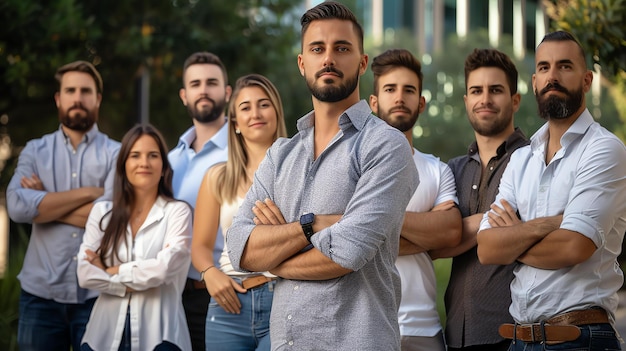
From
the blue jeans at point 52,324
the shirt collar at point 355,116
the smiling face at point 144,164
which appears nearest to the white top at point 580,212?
the shirt collar at point 355,116

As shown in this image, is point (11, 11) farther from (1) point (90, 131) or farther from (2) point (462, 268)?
(2) point (462, 268)

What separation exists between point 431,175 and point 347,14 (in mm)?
1600

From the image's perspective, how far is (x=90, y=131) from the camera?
7312 millimetres

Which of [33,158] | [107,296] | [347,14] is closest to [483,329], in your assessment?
[347,14]

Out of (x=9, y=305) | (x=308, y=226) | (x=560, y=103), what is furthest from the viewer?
(x=9, y=305)

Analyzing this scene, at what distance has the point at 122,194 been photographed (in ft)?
21.3

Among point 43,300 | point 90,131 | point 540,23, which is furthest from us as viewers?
point 540,23

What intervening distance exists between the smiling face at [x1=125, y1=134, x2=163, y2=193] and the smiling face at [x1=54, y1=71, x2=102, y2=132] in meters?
0.85

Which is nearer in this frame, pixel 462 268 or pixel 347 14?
pixel 347 14

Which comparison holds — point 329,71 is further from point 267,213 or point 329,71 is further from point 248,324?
point 248,324

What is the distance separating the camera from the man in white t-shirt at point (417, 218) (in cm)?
559

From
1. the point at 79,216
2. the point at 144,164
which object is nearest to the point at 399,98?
the point at 144,164

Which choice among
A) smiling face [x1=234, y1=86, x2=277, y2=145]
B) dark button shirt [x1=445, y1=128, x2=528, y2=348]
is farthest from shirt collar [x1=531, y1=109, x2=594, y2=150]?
smiling face [x1=234, y1=86, x2=277, y2=145]

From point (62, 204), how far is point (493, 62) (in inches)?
121
